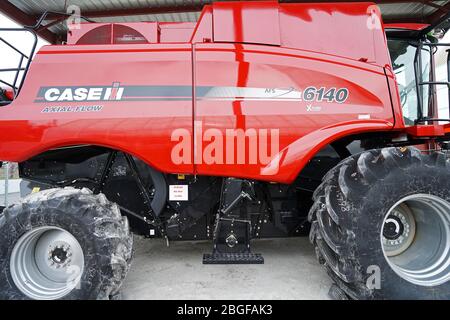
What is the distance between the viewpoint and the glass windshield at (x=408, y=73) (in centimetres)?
306

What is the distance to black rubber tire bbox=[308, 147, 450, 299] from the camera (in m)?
2.28

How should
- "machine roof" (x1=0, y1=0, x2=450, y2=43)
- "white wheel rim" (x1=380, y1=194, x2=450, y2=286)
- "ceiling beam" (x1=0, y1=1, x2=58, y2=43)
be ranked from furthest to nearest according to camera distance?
"machine roof" (x1=0, y1=0, x2=450, y2=43), "ceiling beam" (x1=0, y1=1, x2=58, y2=43), "white wheel rim" (x1=380, y1=194, x2=450, y2=286)

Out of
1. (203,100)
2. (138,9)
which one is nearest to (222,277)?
(203,100)

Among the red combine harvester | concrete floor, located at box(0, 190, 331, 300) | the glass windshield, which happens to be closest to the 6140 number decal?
the red combine harvester

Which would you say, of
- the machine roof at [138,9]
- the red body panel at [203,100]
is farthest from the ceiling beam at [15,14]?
the red body panel at [203,100]

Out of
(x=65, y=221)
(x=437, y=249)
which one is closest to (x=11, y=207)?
(x=65, y=221)

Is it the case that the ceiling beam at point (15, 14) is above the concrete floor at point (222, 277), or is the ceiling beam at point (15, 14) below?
above

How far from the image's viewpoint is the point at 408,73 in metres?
3.21

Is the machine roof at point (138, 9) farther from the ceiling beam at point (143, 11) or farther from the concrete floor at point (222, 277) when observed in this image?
the concrete floor at point (222, 277)

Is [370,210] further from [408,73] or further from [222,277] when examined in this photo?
[408,73]

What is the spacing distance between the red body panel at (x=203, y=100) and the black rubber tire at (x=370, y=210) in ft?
1.08

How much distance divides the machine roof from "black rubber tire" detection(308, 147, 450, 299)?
20.1 feet

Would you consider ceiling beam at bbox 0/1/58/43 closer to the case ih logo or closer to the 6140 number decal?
the case ih logo

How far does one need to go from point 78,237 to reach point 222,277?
1.37m
